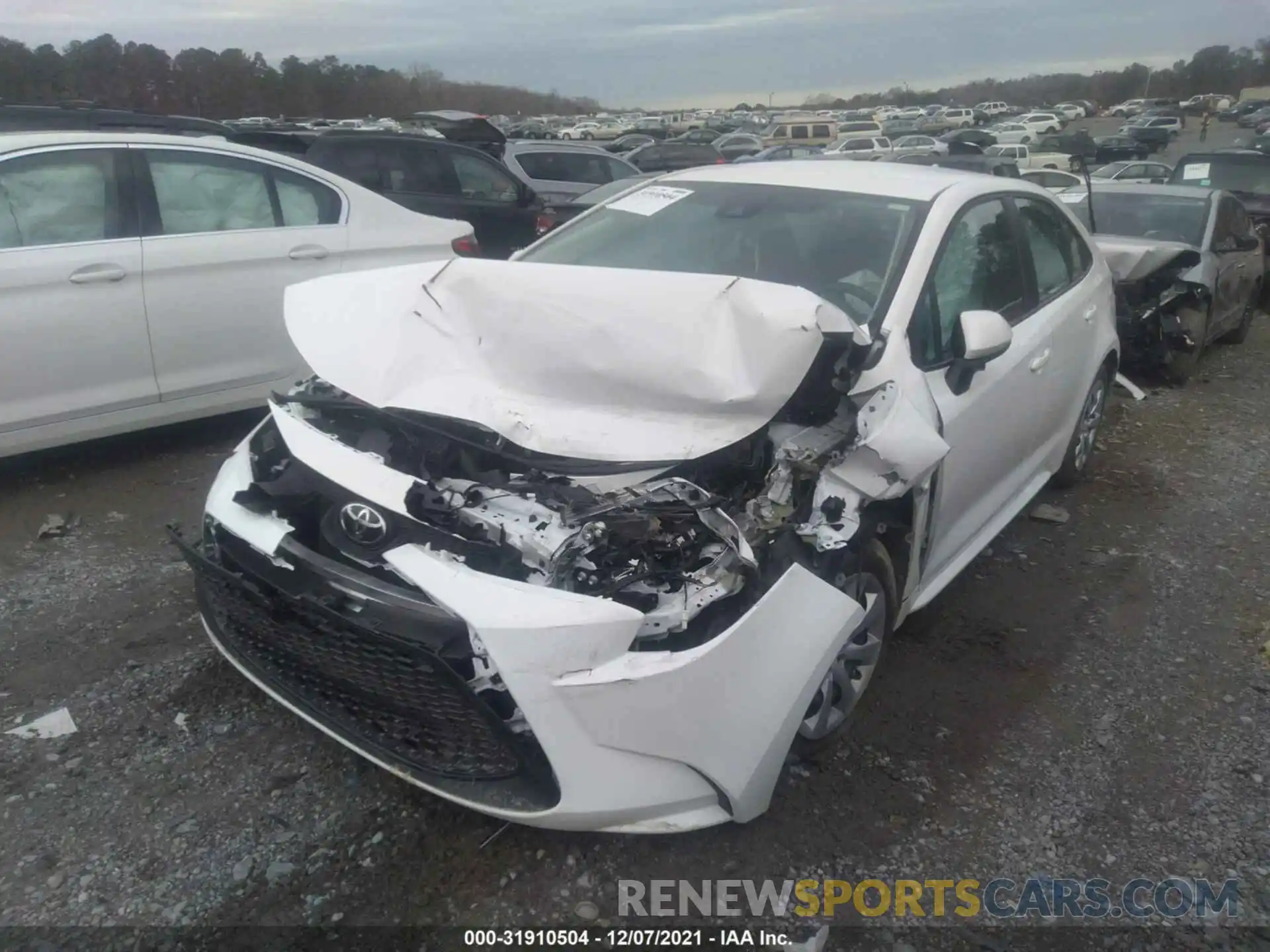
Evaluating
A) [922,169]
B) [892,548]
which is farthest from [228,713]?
[922,169]

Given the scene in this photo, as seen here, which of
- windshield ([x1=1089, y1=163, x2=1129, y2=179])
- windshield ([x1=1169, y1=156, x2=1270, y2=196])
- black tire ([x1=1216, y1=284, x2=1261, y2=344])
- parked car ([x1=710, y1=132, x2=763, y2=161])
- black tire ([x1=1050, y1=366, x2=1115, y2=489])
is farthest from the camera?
parked car ([x1=710, y1=132, x2=763, y2=161])

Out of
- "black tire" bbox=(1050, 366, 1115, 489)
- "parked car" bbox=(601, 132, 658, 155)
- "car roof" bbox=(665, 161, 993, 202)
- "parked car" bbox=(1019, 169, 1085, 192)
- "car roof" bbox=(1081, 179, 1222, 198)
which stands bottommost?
"black tire" bbox=(1050, 366, 1115, 489)

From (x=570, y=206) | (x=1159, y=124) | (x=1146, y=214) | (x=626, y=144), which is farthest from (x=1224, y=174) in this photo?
(x=1159, y=124)

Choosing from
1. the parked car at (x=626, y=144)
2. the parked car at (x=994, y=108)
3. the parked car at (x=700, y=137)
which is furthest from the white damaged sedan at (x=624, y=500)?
the parked car at (x=994, y=108)

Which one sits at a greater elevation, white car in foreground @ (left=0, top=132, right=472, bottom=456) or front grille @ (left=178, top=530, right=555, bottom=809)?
white car in foreground @ (left=0, top=132, right=472, bottom=456)

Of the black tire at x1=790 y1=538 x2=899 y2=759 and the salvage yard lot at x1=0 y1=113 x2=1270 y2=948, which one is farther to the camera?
the black tire at x1=790 y1=538 x2=899 y2=759

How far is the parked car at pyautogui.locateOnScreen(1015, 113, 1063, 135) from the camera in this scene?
43.9m

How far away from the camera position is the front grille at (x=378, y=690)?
7.29 feet

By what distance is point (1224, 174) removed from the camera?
12250 millimetres

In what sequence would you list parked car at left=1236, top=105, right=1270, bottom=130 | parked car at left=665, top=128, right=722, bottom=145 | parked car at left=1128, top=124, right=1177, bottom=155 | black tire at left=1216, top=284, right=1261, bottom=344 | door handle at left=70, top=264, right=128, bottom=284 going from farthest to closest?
parked car at left=1236, top=105, right=1270, bottom=130
parked car at left=665, top=128, right=722, bottom=145
parked car at left=1128, top=124, right=1177, bottom=155
black tire at left=1216, top=284, right=1261, bottom=344
door handle at left=70, top=264, right=128, bottom=284

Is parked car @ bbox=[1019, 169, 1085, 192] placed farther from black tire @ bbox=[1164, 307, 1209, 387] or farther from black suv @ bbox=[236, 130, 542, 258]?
black suv @ bbox=[236, 130, 542, 258]

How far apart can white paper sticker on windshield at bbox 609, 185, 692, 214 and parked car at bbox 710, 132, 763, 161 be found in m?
26.9

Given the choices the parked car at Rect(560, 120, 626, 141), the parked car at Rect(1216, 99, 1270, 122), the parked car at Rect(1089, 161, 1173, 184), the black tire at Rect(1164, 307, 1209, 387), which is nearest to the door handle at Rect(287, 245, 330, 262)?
the black tire at Rect(1164, 307, 1209, 387)

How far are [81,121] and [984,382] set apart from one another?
7.84 m
